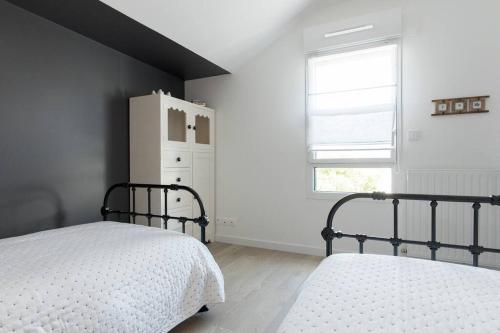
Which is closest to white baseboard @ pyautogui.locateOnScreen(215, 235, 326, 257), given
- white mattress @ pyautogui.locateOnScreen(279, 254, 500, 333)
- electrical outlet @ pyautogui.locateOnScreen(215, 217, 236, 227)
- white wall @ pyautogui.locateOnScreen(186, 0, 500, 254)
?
white wall @ pyautogui.locateOnScreen(186, 0, 500, 254)

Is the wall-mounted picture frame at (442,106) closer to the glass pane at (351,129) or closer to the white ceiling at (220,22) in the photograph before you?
Result: the glass pane at (351,129)

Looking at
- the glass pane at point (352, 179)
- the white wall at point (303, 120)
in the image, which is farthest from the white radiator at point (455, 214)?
the glass pane at point (352, 179)

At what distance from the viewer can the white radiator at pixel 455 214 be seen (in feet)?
7.91

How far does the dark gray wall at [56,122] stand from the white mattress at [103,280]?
628 mm

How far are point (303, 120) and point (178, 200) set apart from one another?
160 centimetres

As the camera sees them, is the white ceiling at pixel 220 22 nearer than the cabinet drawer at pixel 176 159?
Yes

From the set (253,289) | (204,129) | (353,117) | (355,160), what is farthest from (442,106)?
(204,129)

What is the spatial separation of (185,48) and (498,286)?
2.78 metres

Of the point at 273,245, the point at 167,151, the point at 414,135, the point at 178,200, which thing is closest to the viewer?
the point at 414,135

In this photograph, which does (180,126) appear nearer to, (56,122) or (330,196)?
(56,122)

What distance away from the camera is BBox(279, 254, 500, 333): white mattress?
700 millimetres

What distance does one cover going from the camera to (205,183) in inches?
136

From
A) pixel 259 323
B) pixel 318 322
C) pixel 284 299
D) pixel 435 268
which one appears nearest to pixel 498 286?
pixel 435 268

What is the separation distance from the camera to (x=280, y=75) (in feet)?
10.7
